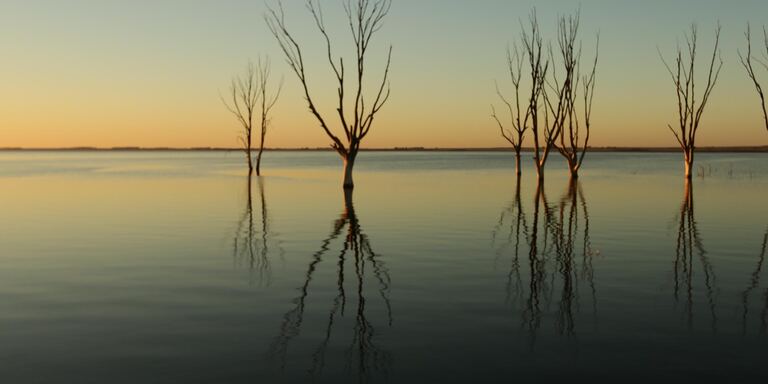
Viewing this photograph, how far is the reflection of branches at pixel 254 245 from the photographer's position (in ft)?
38.4

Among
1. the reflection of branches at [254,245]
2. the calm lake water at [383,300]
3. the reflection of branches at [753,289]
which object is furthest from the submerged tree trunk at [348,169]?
the reflection of branches at [753,289]

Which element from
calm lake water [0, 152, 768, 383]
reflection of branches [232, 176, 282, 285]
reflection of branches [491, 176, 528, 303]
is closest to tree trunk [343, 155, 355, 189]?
reflection of branches [491, 176, 528, 303]

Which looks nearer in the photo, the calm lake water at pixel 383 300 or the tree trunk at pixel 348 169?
the calm lake water at pixel 383 300

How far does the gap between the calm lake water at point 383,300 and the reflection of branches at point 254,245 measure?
9 centimetres

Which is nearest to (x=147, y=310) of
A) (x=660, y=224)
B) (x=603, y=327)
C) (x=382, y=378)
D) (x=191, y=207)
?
(x=382, y=378)

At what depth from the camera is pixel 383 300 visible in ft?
29.8

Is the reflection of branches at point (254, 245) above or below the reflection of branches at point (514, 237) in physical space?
below

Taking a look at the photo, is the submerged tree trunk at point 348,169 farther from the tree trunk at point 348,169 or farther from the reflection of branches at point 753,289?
the reflection of branches at point 753,289

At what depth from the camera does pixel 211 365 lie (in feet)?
20.5

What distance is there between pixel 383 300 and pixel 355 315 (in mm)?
929

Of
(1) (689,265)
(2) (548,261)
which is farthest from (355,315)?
(1) (689,265)

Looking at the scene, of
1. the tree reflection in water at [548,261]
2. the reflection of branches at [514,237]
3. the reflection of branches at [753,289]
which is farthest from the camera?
the reflection of branches at [514,237]

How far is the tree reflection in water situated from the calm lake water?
6 centimetres

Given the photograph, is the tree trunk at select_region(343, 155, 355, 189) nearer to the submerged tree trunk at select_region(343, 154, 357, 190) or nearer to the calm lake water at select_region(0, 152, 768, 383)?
the submerged tree trunk at select_region(343, 154, 357, 190)
